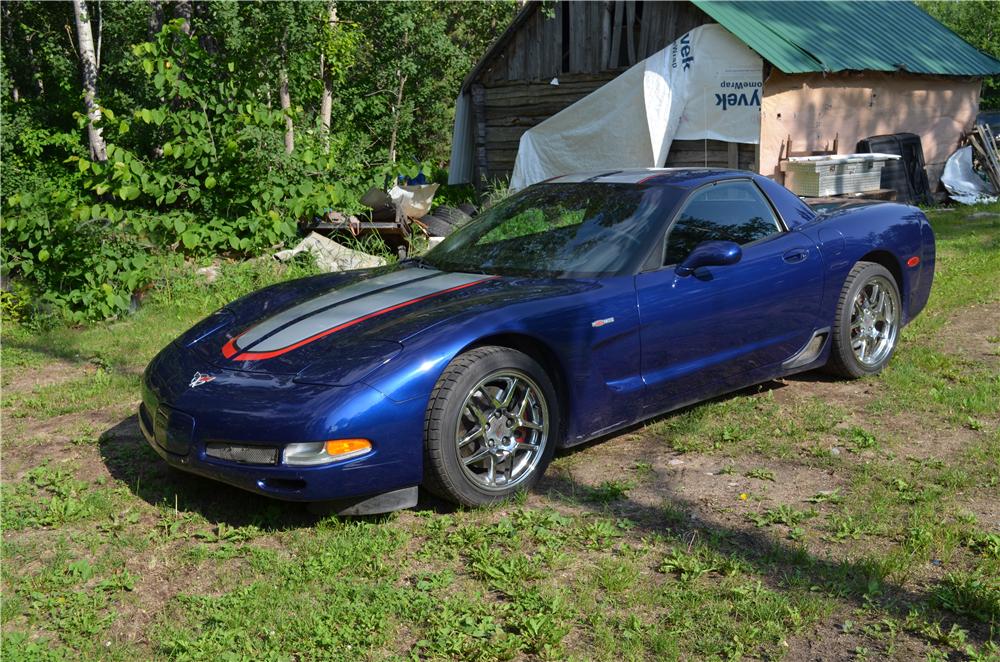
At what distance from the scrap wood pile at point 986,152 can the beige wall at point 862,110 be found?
0.28 m

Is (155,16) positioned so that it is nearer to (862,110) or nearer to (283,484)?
(862,110)

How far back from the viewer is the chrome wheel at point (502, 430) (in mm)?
4105

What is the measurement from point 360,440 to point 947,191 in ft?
52.7

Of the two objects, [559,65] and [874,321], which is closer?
[874,321]

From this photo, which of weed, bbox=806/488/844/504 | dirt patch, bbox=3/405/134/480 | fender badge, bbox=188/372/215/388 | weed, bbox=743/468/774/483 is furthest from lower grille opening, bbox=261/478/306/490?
weed, bbox=806/488/844/504

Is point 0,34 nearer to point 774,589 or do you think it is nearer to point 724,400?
point 724,400

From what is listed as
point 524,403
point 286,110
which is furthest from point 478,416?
point 286,110

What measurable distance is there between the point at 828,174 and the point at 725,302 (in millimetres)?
9321

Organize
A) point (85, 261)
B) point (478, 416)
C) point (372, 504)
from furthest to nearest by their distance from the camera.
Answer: point (85, 261)
point (478, 416)
point (372, 504)

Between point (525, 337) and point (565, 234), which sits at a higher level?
point (565, 234)

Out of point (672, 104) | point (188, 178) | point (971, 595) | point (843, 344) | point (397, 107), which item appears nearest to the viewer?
point (971, 595)

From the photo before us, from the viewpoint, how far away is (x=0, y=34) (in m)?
23.2

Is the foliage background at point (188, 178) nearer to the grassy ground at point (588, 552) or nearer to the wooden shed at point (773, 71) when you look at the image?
the grassy ground at point (588, 552)

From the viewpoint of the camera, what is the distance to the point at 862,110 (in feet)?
51.0
